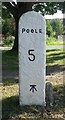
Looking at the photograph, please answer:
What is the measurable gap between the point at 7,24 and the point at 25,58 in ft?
112

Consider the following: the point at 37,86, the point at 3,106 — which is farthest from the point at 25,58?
the point at 3,106

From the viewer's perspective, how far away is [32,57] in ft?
20.4

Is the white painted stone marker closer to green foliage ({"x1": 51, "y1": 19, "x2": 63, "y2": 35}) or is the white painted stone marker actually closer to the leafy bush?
the leafy bush

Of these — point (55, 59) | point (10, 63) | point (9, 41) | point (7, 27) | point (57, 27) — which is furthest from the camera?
point (57, 27)

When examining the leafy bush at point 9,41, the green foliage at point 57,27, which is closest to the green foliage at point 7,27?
the leafy bush at point 9,41

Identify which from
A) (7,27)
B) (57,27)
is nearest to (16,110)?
(7,27)

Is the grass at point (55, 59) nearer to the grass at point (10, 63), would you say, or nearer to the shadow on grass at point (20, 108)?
the grass at point (10, 63)

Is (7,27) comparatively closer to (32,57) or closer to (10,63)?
(10,63)

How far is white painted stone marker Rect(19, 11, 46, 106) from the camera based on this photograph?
6152 millimetres

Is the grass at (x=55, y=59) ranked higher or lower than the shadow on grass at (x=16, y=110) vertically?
lower

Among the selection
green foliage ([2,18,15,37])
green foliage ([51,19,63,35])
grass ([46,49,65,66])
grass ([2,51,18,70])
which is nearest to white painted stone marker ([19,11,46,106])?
grass ([2,51,18,70])

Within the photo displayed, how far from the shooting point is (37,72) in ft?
20.6

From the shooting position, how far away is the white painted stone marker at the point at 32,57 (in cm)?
615

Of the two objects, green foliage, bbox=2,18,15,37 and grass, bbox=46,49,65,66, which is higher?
green foliage, bbox=2,18,15,37
